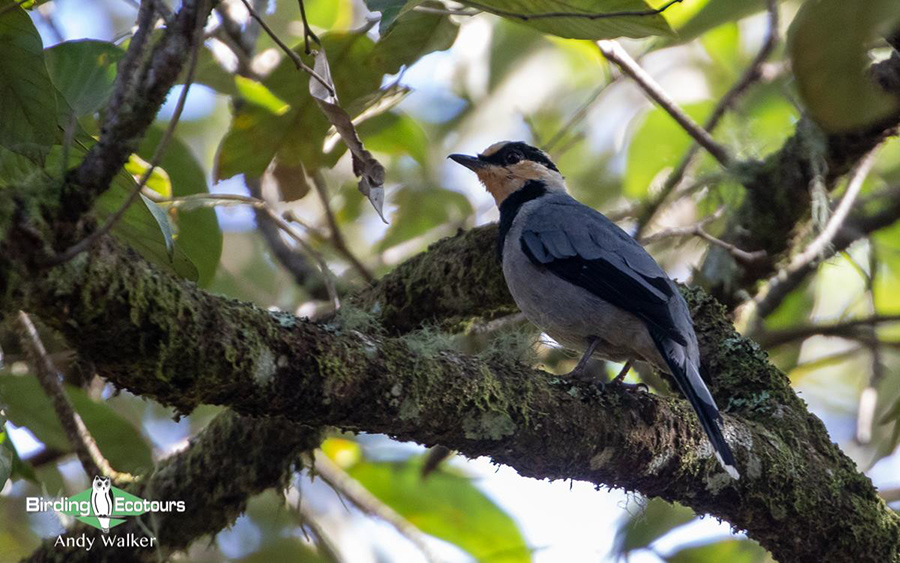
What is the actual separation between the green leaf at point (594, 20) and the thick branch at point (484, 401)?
3.75 feet

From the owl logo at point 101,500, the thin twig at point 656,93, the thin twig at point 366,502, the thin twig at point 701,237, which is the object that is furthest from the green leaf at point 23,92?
the thin twig at point 701,237

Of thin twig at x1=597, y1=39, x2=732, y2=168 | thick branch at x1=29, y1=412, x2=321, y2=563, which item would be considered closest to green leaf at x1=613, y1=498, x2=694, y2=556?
thick branch at x1=29, y1=412, x2=321, y2=563

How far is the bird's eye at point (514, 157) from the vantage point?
202 inches

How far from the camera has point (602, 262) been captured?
3838 millimetres

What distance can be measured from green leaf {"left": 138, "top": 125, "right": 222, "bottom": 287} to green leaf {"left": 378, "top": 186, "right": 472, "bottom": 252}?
2.05 m

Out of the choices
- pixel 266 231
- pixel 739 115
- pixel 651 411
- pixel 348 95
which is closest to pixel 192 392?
pixel 651 411

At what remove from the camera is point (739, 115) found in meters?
5.42

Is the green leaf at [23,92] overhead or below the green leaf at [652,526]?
overhead

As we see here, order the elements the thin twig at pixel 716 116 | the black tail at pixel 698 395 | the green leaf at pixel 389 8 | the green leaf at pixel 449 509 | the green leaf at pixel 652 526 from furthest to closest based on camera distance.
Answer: the thin twig at pixel 716 116 < the green leaf at pixel 449 509 < the green leaf at pixel 652 526 < the black tail at pixel 698 395 < the green leaf at pixel 389 8

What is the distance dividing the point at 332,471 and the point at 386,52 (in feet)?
7.60

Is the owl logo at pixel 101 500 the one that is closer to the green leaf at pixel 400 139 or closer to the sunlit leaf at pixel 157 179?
the sunlit leaf at pixel 157 179

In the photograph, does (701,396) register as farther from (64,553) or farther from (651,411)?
(64,553)

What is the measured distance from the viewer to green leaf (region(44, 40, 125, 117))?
119 inches

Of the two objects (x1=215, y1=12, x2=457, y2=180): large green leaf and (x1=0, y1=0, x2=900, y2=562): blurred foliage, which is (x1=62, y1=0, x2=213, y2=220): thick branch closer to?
(x1=0, y1=0, x2=900, y2=562): blurred foliage
